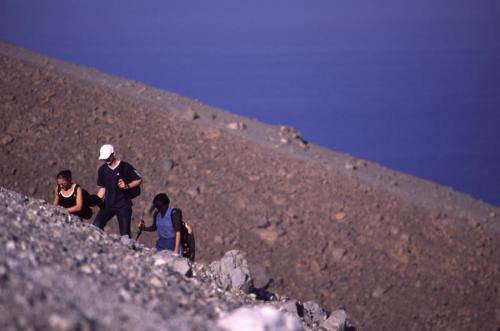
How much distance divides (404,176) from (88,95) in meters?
9.90

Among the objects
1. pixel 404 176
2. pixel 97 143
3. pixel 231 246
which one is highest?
pixel 404 176

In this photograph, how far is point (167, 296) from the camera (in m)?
5.35

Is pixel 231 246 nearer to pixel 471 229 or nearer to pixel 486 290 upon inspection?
pixel 486 290

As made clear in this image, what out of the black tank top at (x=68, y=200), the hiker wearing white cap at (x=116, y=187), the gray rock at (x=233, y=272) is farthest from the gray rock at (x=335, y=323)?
the black tank top at (x=68, y=200)

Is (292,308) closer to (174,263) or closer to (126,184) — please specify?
(174,263)

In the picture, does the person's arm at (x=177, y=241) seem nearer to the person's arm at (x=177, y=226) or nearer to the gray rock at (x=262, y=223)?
the person's arm at (x=177, y=226)

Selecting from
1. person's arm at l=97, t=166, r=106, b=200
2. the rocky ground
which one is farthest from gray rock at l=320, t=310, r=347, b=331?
person's arm at l=97, t=166, r=106, b=200

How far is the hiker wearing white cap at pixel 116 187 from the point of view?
820cm

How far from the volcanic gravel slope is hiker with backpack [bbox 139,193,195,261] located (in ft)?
15.8

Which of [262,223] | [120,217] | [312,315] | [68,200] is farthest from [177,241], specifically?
[262,223]

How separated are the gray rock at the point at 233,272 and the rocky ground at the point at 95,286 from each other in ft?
2.22

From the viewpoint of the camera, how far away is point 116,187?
8.25 meters

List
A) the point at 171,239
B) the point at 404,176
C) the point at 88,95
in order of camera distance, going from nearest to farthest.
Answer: the point at 171,239, the point at 88,95, the point at 404,176

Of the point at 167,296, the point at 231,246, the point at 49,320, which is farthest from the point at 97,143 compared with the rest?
the point at 49,320
